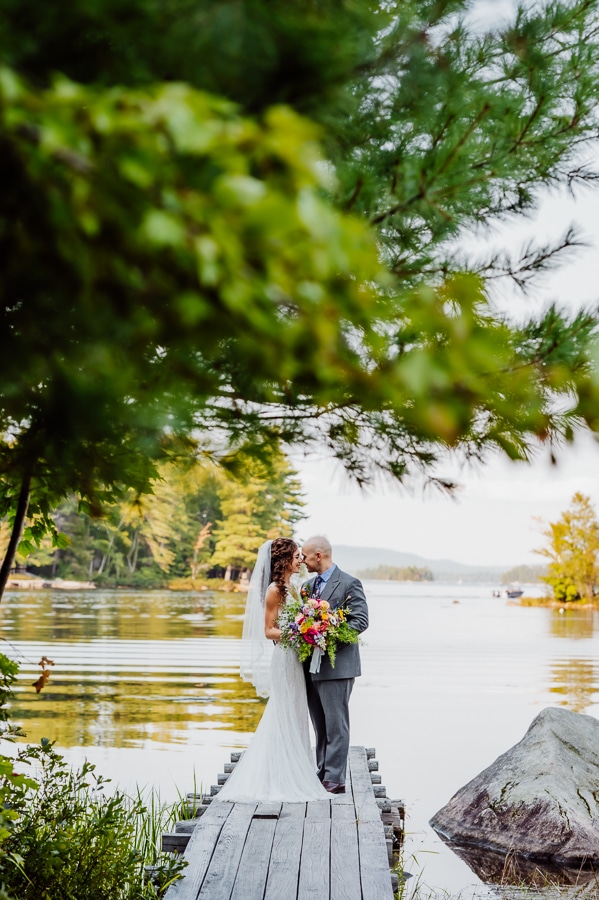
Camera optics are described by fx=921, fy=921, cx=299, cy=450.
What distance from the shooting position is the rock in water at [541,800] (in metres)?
7.88

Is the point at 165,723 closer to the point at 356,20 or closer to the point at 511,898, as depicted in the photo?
the point at 511,898

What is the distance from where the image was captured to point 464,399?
2055mm

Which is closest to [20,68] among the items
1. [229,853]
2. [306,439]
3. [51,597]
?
[306,439]

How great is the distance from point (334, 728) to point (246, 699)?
428 inches

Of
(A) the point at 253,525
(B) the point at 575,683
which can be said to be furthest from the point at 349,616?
(A) the point at 253,525

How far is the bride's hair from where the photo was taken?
7496 mm

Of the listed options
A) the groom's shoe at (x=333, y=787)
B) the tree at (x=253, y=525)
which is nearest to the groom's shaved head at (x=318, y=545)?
the groom's shoe at (x=333, y=787)

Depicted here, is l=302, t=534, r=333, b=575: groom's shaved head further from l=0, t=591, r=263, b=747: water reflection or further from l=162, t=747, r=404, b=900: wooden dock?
l=0, t=591, r=263, b=747: water reflection

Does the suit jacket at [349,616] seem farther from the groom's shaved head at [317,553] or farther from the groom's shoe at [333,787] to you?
the groom's shoe at [333,787]

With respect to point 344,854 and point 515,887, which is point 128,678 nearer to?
point 515,887

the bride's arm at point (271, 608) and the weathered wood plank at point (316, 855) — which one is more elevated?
the bride's arm at point (271, 608)

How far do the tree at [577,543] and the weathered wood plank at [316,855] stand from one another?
42.4m

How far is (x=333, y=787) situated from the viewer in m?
7.07

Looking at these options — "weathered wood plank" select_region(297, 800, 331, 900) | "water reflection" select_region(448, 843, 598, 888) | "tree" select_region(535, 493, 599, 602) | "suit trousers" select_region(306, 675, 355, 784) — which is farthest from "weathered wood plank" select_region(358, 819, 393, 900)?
"tree" select_region(535, 493, 599, 602)
